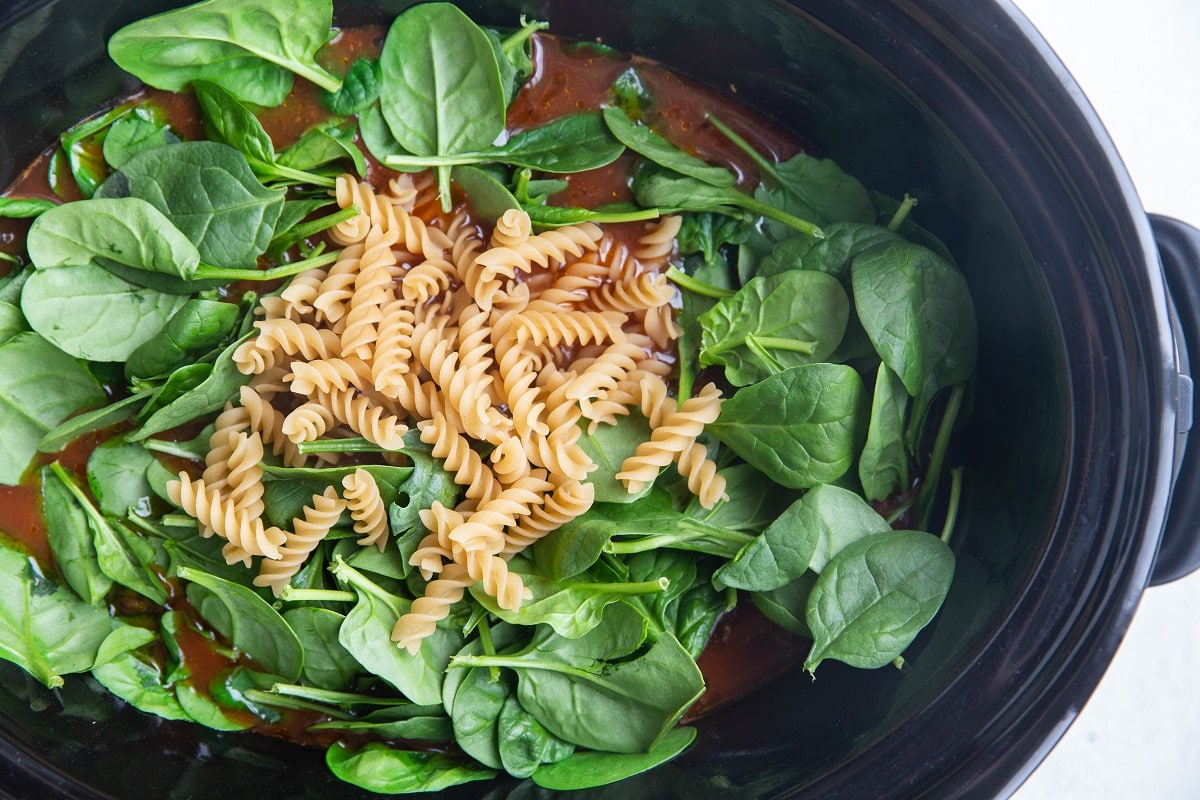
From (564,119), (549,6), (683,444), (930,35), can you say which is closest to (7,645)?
(683,444)

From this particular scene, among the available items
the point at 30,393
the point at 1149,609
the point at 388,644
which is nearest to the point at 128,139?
the point at 30,393

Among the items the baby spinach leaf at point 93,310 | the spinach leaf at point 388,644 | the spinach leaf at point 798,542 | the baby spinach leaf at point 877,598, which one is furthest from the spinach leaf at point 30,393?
the baby spinach leaf at point 877,598

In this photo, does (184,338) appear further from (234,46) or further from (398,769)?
(398,769)

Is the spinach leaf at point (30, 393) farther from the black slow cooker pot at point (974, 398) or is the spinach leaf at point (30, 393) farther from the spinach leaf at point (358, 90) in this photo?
the spinach leaf at point (358, 90)

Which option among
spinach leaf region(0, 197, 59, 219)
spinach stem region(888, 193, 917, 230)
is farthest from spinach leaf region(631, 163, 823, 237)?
spinach leaf region(0, 197, 59, 219)

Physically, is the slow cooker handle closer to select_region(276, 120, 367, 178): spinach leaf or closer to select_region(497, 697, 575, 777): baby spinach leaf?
select_region(497, 697, 575, 777): baby spinach leaf

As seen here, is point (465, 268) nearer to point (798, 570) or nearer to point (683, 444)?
point (683, 444)
